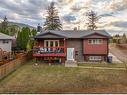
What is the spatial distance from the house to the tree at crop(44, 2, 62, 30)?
39347 millimetres

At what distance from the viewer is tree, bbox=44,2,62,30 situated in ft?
238

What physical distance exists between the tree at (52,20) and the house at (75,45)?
39.3 metres

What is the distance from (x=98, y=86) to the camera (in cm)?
1642

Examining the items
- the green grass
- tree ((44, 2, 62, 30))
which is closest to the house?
the green grass

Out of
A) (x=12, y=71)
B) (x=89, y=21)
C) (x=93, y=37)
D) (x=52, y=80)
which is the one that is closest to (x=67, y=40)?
(x=93, y=37)

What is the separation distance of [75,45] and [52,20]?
4272cm

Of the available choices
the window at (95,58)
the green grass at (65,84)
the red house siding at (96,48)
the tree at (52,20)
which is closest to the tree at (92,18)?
the tree at (52,20)

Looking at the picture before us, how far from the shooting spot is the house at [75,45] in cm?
3042

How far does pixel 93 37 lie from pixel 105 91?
17851mm

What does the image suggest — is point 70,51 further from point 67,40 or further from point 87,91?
point 87,91

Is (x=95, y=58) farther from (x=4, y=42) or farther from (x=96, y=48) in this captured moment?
(x=4, y=42)

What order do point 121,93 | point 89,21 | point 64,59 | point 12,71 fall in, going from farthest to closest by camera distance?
point 89,21, point 64,59, point 12,71, point 121,93

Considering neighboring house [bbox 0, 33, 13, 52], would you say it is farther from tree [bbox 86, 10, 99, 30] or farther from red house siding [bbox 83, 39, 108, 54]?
tree [bbox 86, 10, 99, 30]

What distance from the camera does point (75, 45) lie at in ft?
108
